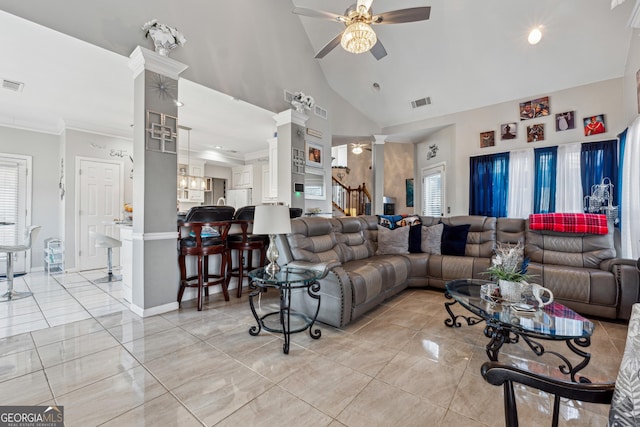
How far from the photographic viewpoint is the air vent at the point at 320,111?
18.0ft

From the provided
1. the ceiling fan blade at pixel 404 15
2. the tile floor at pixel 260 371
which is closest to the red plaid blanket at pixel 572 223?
the tile floor at pixel 260 371

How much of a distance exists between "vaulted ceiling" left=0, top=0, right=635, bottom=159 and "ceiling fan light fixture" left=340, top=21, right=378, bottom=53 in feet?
5.87

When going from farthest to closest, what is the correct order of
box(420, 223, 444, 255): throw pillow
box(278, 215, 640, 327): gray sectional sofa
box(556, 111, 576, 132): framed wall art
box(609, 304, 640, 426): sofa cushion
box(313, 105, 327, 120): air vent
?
box(313, 105, 327, 120): air vent, box(556, 111, 576, 132): framed wall art, box(420, 223, 444, 255): throw pillow, box(278, 215, 640, 327): gray sectional sofa, box(609, 304, 640, 426): sofa cushion

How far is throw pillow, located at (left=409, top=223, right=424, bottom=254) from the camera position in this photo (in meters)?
4.04

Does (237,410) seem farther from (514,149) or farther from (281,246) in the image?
(514,149)

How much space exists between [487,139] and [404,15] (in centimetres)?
348

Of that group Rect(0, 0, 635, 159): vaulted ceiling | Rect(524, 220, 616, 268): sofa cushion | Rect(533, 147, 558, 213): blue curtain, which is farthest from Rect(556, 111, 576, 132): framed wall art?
Rect(524, 220, 616, 268): sofa cushion

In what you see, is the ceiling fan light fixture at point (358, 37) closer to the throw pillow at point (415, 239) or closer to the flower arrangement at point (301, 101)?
the flower arrangement at point (301, 101)

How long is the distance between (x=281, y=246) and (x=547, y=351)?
246 centimetres

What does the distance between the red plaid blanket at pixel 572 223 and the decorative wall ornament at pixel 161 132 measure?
4664 mm

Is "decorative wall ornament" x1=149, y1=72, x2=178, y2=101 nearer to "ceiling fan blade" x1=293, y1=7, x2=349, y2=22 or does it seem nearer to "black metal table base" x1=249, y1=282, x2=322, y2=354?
"ceiling fan blade" x1=293, y1=7, x2=349, y2=22

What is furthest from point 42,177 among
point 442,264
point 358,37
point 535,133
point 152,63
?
point 535,133

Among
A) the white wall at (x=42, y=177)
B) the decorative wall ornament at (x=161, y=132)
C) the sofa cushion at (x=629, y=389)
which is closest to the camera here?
the sofa cushion at (x=629, y=389)

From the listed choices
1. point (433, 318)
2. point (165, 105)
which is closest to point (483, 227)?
point (433, 318)
